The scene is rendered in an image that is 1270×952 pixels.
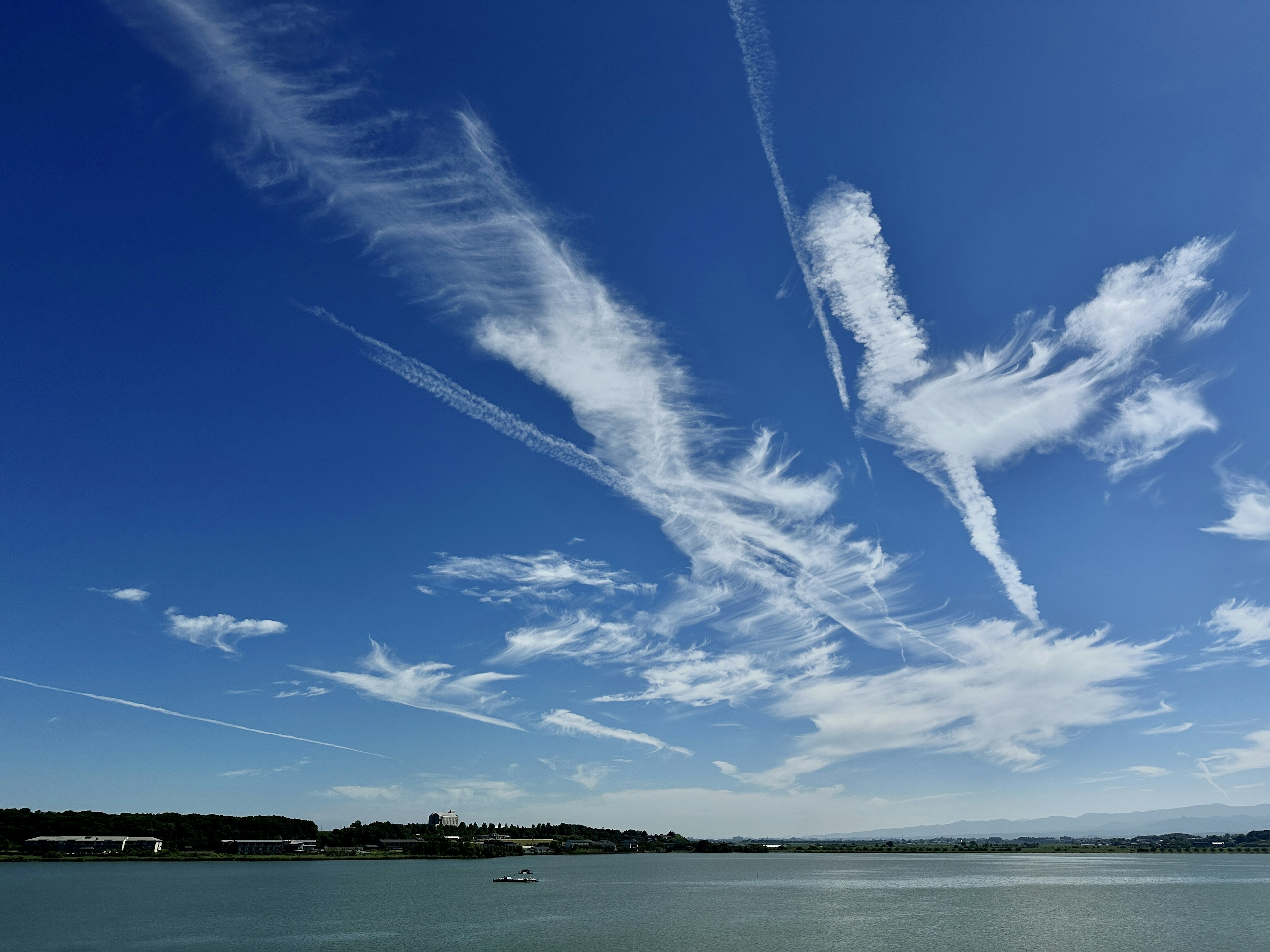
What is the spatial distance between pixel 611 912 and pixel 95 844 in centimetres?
14806

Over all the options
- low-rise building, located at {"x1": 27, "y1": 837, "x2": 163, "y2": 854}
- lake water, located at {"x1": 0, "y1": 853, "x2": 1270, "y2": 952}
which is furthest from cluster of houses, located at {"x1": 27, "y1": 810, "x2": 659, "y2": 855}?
lake water, located at {"x1": 0, "y1": 853, "x2": 1270, "y2": 952}

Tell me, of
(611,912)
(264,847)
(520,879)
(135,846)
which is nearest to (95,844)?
(135,846)

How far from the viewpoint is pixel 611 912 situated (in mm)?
83188

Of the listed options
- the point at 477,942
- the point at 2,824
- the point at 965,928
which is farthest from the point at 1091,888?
the point at 2,824

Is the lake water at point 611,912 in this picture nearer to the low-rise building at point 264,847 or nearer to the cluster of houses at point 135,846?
the cluster of houses at point 135,846

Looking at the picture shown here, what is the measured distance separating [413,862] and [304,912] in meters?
129

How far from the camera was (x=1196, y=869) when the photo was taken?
173375 mm

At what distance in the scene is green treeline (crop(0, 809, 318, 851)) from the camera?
537 ft

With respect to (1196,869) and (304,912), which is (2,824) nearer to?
(304,912)

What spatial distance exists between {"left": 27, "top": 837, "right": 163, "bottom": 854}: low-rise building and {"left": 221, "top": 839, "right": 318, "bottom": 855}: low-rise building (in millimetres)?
15491

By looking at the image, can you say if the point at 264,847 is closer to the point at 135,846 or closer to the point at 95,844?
the point at 135,846

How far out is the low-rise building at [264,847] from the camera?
182875mm

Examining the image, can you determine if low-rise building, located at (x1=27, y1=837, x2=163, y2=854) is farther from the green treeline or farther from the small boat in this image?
the small boat

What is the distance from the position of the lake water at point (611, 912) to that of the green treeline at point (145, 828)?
28.2m
